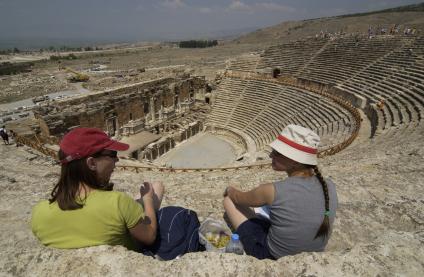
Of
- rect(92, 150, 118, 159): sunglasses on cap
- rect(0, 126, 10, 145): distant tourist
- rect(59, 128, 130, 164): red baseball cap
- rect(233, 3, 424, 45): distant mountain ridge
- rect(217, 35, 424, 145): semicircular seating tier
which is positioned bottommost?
rect(0, 126, 10, 145): distant tourist

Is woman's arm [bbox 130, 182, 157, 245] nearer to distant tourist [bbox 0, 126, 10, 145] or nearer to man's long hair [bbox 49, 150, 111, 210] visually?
man's long hair [bbox 49, 150, 111, 210]

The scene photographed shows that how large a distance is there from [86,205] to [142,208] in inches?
19.0

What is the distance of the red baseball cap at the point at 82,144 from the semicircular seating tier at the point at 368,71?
→ 453 inches

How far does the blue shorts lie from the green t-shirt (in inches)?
47.0

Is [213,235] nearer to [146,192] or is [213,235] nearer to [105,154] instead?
[146,192]

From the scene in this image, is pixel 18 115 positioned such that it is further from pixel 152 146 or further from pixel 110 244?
pixel 110 244

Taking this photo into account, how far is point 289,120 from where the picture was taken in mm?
19906

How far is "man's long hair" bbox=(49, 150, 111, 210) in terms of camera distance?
2455mm

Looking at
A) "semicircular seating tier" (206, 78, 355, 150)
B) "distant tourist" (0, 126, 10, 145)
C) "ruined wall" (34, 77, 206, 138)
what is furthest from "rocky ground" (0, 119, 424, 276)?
"ruined wall" (34, 77, 206, 138)

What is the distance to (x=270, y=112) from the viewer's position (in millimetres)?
22016

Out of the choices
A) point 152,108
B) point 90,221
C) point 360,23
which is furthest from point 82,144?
point 360,23

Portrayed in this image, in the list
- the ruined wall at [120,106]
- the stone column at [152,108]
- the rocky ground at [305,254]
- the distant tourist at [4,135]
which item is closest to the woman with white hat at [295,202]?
the rocky ground at [305,254]

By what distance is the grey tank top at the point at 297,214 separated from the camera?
8.76 ft

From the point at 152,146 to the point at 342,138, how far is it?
473 inches
